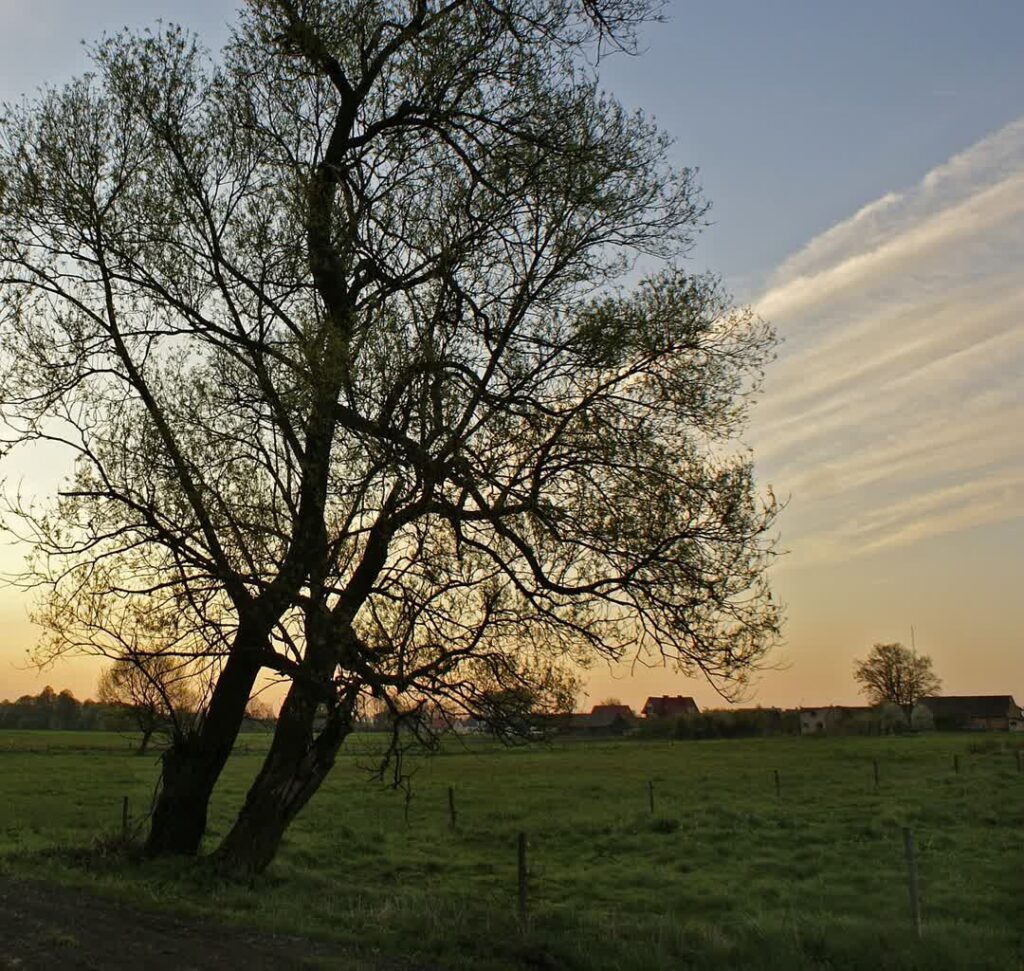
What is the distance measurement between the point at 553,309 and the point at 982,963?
10915 millimetres

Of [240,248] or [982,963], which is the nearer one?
[982,963]

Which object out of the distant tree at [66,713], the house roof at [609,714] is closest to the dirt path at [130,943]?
the distant tree at [66,713]

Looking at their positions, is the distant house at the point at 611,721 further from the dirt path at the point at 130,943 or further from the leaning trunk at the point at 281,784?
the dirt path at the point at 130,943

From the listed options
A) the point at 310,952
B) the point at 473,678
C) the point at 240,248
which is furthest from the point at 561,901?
the point at 240,248

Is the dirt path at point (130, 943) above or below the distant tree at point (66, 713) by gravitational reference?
below

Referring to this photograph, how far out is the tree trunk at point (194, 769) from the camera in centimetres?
1602

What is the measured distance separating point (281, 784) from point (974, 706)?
157 metres

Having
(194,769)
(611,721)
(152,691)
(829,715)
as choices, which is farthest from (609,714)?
(152,691)

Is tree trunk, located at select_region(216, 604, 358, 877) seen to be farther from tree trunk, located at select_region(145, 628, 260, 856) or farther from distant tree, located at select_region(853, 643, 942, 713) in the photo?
distant tree, located at select_region(853, 643, 942, 713)

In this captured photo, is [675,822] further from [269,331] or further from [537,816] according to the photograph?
[269,331]

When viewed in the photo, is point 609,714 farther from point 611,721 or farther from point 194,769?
point 194,769

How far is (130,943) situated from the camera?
10773 mm

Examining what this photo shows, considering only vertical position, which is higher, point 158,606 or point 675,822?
point 158,606

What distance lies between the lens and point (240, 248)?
15.0 meters
